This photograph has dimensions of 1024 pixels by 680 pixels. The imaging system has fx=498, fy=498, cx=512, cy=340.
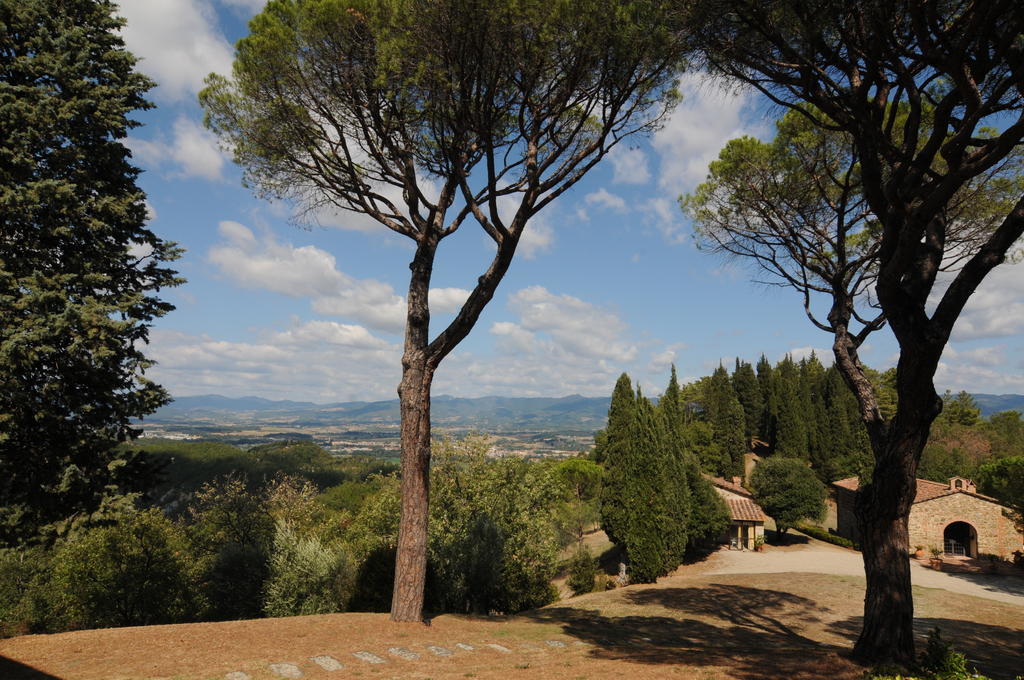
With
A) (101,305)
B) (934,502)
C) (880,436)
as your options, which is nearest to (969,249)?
(880,436)

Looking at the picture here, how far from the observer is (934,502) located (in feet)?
86.6

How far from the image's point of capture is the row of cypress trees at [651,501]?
22094 millimetres

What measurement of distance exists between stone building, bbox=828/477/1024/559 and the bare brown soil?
16261 mm

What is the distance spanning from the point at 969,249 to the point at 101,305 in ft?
58.6

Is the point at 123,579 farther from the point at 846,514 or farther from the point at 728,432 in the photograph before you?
the point at 728,432

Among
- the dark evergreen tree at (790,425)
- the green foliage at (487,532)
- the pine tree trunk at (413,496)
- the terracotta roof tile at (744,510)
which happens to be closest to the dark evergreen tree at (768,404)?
the dark evergreen tree at (790,425)

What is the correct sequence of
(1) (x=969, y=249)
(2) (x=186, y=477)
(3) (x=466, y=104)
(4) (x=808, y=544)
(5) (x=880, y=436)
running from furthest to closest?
(2) (x=186, y=477) → (4) (x=808, y=544) → (1) (x=969, y=249) → (3) (x=466, y=104) → (5) (x=880, y=436)

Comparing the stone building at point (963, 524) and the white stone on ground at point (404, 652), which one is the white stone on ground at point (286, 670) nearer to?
the white stone on ground at point (404, 652)

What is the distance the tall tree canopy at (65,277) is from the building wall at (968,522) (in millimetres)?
33555

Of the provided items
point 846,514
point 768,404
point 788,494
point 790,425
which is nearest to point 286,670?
point 788,494

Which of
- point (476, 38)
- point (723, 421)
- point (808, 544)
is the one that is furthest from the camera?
point (723, 421)

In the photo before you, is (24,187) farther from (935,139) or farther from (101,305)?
(935,139)

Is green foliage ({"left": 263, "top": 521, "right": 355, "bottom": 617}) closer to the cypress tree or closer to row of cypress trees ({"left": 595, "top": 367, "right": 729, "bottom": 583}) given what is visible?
row of cypress trees ({"left": 595, "top": 367, "right": 729, "bottom": 583})

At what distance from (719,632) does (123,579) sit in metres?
17.6
